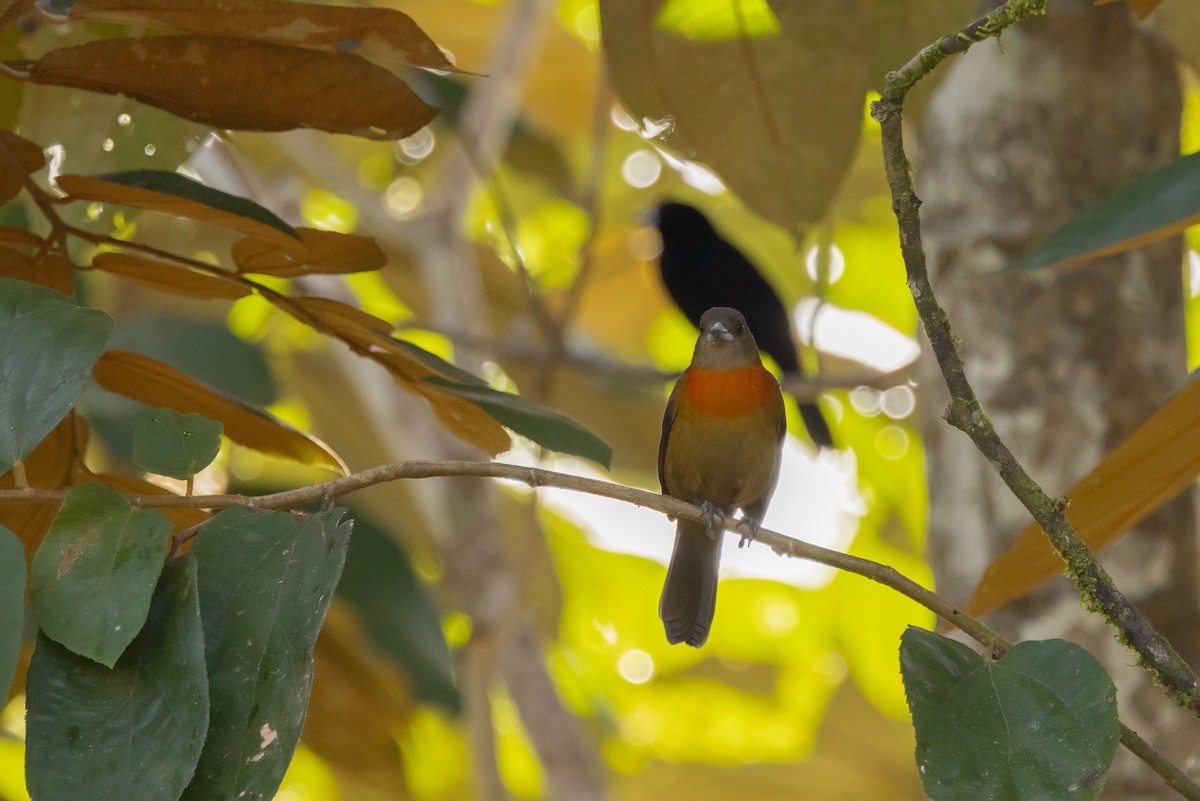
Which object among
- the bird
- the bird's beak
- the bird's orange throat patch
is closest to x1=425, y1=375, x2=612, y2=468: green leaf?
the bird's orange throat patch

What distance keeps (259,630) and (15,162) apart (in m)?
0.79

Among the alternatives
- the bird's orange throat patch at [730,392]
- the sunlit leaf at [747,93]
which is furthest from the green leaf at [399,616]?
the sunlit leaf at [747,93]

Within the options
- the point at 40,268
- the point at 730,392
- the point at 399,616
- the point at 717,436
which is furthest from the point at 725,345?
the point at 40,268

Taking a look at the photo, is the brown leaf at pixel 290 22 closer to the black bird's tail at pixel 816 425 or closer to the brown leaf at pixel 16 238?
the brown leaf at pixel 16 238

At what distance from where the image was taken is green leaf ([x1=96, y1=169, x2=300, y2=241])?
1683mm

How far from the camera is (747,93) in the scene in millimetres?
2348

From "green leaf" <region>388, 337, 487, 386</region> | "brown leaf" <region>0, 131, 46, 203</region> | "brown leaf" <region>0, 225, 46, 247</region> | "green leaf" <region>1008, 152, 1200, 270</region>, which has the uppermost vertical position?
"green leaf" <region>1008, 152, 1200, 270</region>

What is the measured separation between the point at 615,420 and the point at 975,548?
9.26 ft

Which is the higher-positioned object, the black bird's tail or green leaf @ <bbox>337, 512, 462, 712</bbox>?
the black bird's tail

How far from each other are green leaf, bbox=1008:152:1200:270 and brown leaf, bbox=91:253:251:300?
1.14 meters

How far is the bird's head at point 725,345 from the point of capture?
3498 mm

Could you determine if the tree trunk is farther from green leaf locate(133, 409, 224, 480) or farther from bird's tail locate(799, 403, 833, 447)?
bird's tail locate(799, 403, 833, 447)

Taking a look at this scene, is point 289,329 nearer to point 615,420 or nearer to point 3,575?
point 615,420

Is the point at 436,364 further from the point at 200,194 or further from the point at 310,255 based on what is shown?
the point at 200,194
